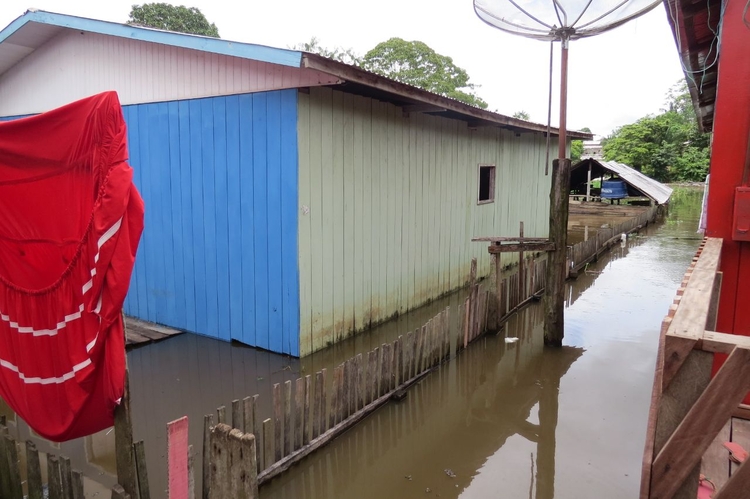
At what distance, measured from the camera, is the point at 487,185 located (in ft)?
38.7

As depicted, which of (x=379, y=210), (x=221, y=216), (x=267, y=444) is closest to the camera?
(x=267, y=444)

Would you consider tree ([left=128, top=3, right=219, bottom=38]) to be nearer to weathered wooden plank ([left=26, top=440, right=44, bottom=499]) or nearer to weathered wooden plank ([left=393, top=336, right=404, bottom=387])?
weathered wooden plank ([left=393, top=336, right=404, bottom=387])

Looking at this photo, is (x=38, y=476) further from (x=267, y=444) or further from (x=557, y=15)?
(x=557, y=15)

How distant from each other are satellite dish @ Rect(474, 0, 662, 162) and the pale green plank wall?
209cm

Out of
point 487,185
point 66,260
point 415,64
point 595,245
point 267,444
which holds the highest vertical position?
point 415,64

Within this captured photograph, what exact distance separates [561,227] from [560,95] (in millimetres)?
1780

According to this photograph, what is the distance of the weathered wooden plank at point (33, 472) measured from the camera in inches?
121

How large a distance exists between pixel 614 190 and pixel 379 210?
23.3 m

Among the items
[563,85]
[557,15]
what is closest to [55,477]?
[563,85]

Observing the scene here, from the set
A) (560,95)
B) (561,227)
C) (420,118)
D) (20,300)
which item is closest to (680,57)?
(560,95)

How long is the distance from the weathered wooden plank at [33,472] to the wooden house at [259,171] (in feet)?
11.8

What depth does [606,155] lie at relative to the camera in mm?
42625

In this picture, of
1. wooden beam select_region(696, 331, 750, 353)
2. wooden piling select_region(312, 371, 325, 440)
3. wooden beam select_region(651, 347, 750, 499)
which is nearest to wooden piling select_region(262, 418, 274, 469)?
wooden piling select_region(312, 371, 325, 440)

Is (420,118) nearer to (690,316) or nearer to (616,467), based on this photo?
(616,467)
